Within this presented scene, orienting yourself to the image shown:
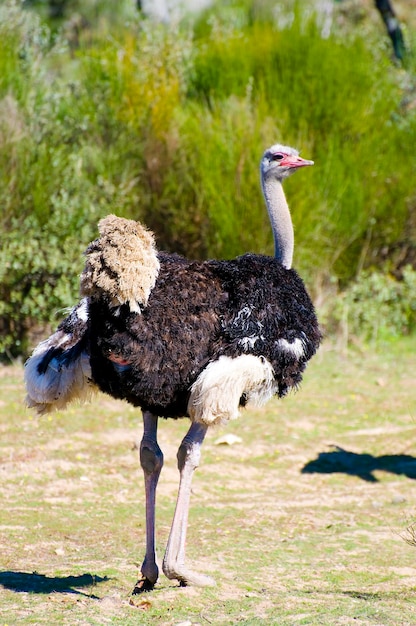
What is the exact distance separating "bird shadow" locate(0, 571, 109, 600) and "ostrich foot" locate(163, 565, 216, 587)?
328 mm

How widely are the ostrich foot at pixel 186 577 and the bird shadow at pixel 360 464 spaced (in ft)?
8.09

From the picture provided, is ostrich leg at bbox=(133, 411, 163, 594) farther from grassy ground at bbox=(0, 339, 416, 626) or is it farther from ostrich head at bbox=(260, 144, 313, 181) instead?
ostrich head at bbox=(260, 144, 313, 181)

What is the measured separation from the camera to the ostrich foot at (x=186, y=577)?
13.5 ft

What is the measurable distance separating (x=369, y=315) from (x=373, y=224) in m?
1.04

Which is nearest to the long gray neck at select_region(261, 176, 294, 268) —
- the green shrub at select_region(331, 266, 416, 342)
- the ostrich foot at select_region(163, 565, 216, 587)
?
the ostrich foot at select_region(163, 565, 216, 587)

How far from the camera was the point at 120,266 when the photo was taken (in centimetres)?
374

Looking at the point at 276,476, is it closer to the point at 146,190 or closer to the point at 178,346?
the point at 178,346

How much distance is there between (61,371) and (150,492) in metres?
0.64

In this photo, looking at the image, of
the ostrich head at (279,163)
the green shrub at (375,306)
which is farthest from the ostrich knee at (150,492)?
the green shrub at (375,306)

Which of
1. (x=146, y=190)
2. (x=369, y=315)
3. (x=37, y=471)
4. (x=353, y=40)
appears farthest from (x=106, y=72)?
(x=37, y=471)

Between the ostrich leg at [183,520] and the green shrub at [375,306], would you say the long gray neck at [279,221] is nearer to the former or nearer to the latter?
the ostrich leg at [183,520]

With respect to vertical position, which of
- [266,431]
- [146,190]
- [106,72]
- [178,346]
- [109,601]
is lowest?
[109,601]

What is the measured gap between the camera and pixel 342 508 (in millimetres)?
5992

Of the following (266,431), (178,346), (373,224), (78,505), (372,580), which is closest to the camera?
(178,346)
